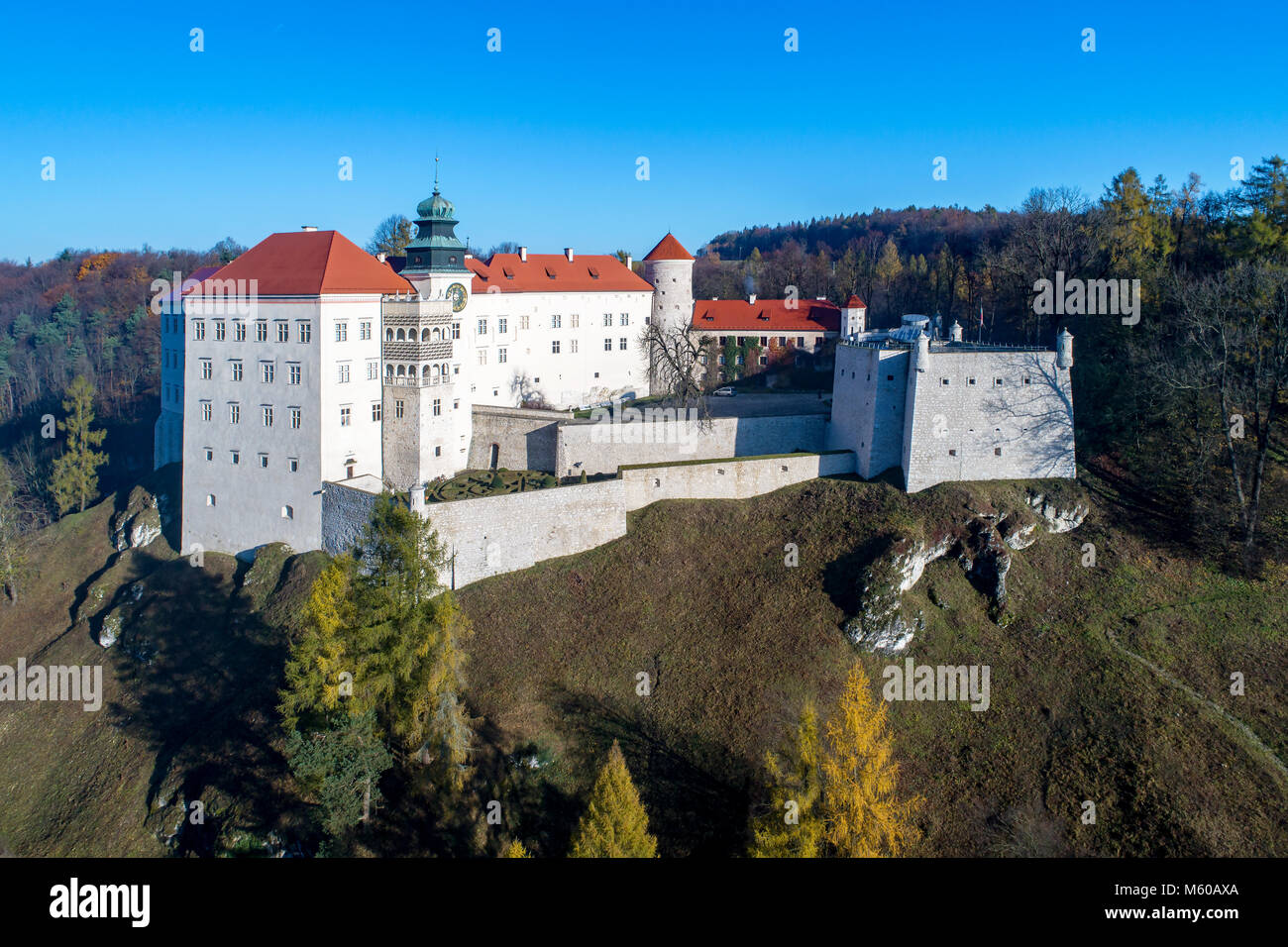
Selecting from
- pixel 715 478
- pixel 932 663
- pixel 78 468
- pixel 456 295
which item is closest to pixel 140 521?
pixel 78 468

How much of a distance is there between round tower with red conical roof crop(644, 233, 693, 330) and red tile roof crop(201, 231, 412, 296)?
18.0 m

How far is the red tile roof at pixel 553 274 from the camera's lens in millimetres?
45000

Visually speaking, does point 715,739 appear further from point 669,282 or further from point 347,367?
point 669,282

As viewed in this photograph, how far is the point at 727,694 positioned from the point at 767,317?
2871cm

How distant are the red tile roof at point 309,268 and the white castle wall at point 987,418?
21.4m

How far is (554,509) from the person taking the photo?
3266 cm

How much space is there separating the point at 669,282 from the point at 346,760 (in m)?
34.8

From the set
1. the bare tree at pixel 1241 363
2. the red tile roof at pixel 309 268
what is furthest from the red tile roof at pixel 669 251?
the bare tree at pixel 1241 363

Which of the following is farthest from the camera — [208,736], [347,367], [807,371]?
[807,371]
